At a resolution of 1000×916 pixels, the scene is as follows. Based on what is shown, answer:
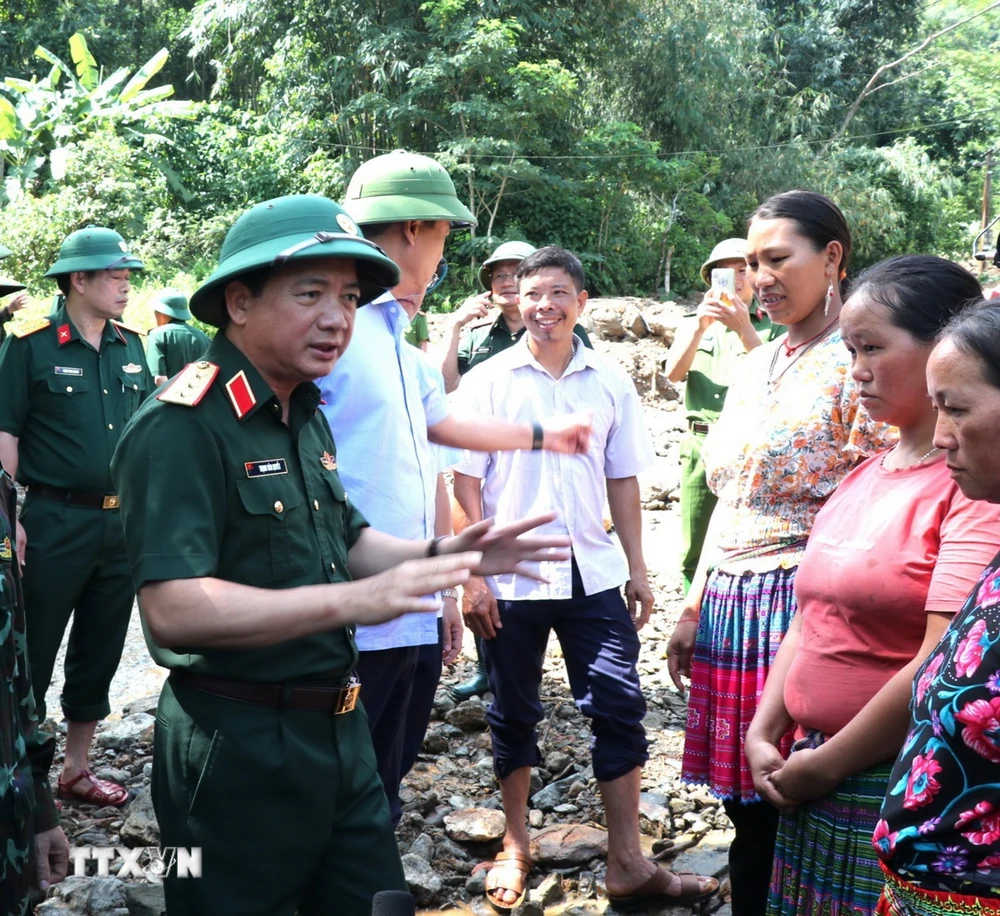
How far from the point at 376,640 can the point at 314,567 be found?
0.77 metres

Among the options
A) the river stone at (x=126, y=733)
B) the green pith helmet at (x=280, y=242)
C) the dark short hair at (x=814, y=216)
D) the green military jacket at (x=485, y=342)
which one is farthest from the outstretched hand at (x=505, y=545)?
the green military jacket at (x=485, y=342)

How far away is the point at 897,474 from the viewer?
7.95 ft

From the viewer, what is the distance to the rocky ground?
374 cm

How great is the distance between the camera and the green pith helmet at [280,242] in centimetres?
221

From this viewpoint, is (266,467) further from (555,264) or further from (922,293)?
(555,264)

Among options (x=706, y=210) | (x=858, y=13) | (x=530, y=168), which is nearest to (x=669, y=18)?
(x=706, y=210)

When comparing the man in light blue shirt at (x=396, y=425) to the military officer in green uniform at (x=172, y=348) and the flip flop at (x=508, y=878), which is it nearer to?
the flip flop at (x=508, y=878)

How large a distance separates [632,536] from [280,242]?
92.7 inches

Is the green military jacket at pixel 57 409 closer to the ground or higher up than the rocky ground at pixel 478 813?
higher up

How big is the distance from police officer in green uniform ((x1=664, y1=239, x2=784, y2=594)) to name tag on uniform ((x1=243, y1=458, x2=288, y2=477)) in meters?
3.93

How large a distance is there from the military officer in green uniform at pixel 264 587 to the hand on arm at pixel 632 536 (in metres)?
1.83

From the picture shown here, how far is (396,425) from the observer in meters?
3.08

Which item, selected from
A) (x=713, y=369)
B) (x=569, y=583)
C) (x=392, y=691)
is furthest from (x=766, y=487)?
→ (x=713, y=369)

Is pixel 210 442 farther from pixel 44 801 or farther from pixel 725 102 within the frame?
pixel 725 102
